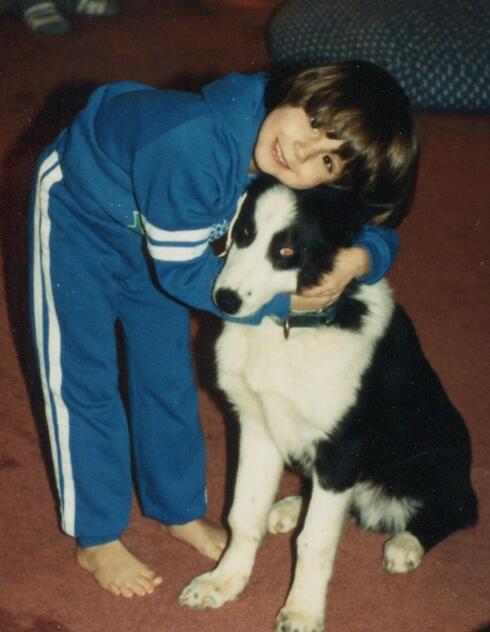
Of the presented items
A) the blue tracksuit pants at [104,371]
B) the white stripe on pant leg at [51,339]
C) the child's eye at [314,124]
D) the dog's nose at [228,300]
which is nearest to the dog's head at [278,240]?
the dog's nose at [228,300]

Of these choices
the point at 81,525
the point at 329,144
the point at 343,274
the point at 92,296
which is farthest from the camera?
the point at 81,525

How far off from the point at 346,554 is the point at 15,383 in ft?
3.52

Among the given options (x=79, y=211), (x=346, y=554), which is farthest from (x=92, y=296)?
A: (x=346, y=554)

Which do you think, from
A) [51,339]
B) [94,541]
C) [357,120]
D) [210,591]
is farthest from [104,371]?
[357,120]

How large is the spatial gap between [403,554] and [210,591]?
453mm

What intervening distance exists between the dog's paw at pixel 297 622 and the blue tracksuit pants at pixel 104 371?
36cm

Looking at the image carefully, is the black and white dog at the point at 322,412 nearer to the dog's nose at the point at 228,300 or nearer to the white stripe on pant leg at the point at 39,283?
the dog's nose at the point at 228,300

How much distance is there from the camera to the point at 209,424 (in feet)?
8.44

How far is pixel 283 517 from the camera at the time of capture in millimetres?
2209

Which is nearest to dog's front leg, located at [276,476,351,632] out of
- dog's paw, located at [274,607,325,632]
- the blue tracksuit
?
dog's paw, located at [274,607,325,632]

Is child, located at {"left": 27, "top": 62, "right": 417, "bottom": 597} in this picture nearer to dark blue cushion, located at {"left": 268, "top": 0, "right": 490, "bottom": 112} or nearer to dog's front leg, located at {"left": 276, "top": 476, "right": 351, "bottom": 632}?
dog's front leg, located at {"left": 276, "top": 476, "right": 351, "bottom": 632}

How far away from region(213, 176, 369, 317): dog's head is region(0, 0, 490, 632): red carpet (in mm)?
725

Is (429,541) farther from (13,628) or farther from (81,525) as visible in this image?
(13,628)

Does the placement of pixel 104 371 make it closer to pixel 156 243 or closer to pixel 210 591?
pixel 156 243
